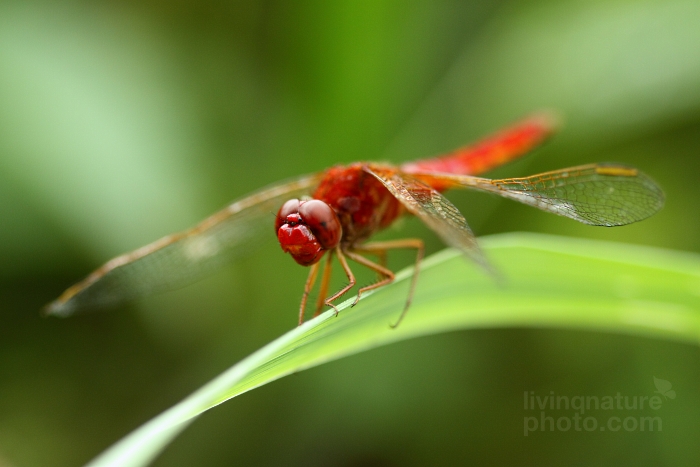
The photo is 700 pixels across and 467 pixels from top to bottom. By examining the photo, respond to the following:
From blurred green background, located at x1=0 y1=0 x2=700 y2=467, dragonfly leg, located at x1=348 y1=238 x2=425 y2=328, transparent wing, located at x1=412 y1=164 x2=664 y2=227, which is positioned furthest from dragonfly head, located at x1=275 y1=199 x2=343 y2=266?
blurred green background, located at x1=0 y1=0 x2=700 y2=467

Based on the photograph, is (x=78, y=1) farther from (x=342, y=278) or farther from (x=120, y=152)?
(x=342, y=278)

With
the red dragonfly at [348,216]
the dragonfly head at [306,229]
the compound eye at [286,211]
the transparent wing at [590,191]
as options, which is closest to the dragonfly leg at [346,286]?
the red dragonfly at [348,216]

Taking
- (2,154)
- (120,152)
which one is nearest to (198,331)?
(120,152)

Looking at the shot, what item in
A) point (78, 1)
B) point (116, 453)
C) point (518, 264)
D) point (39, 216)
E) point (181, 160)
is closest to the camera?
point (116, 453)

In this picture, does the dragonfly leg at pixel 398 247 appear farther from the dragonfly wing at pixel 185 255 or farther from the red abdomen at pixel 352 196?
the dragonfly wing at pixel 185 255

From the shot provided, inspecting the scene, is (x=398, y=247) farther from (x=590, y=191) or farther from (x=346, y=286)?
(x=590, y=191)

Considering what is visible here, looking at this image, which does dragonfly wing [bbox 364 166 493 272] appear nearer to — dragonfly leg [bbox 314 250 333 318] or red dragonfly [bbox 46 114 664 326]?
red dragonfly [bbox 46 114 664 326]

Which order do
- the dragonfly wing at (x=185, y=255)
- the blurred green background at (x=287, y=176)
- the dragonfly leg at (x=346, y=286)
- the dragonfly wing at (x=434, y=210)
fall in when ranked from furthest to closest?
the blurred green background at (x=287, y=176)
the dragonfly wing at (x=185, y=255)
the dragonfly leg at (x=346, y=286)
the dragonfly wing at (x=434, y=210)
